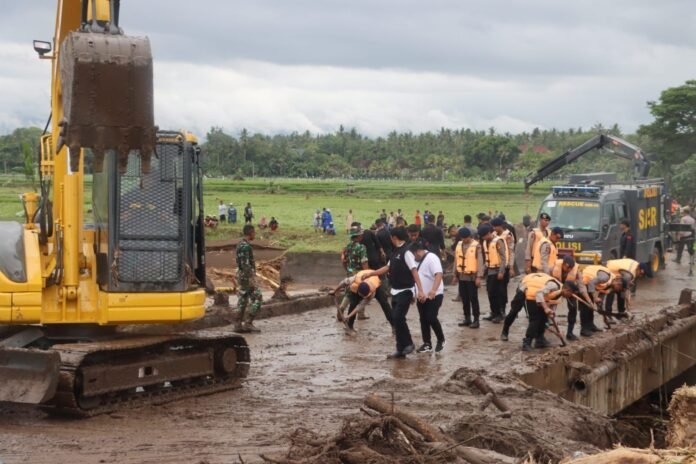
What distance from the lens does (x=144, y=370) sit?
11.3 metres

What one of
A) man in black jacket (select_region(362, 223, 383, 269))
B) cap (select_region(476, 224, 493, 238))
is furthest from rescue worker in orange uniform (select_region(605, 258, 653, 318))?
man in black jacket (select_region(362, 223, 383, 269))

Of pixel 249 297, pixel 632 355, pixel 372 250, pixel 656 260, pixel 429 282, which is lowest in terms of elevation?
pixel 632 355

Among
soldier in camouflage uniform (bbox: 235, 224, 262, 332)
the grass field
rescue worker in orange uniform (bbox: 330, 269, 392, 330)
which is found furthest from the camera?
the grass field

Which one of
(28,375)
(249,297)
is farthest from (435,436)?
(249,297)

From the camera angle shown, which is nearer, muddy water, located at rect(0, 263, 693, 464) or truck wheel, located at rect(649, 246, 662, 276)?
muddy water, located at rect(0, 263, 693, 464)

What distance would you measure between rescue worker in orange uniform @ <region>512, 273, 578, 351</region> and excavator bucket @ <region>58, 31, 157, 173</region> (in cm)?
777

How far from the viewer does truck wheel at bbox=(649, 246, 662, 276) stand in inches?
1136

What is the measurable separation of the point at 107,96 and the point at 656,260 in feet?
77.0

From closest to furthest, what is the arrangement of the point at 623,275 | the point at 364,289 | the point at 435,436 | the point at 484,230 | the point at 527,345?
the point at 435,436, the point at 527,345, the point at 364,289, the point at 623,275, the point at 484,230

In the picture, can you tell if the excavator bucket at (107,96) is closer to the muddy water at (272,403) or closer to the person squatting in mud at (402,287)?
the muddy water at (272,403)

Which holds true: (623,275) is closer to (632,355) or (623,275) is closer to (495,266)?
(632,355)

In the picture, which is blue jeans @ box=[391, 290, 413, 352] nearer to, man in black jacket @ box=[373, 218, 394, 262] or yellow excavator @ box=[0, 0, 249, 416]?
yellow excavator @ box=[0, 0, 249, 416]

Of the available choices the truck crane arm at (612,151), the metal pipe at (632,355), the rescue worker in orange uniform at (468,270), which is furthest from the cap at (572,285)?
the truck crane arm at (612,151)

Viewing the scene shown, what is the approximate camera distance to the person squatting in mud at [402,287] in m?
14.5
